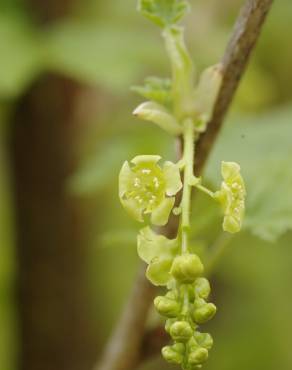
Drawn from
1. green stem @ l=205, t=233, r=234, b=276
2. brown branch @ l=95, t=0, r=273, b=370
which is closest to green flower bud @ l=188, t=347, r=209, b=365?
brown branch @ l=95, t=0, r=273, b=370

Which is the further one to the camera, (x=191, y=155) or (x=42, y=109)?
(x=42, y=109)

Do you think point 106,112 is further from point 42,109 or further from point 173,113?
point 173,113

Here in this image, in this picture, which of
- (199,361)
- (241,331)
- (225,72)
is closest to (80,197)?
(241,331)

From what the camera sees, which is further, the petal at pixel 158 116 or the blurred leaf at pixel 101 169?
the blurred leaf at pixel 101 169

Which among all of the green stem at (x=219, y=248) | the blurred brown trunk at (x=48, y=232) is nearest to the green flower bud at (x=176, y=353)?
the green stem at (x=219, y=248)

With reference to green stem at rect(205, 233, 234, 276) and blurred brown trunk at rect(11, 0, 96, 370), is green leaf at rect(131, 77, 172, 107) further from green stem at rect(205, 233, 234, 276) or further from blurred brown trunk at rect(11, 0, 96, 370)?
blurred brown trunk at rect(11, 0, 96, 370)

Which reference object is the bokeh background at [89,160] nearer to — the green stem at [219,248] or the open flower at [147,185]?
the green stem at [219,248]

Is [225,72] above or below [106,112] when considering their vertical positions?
above
